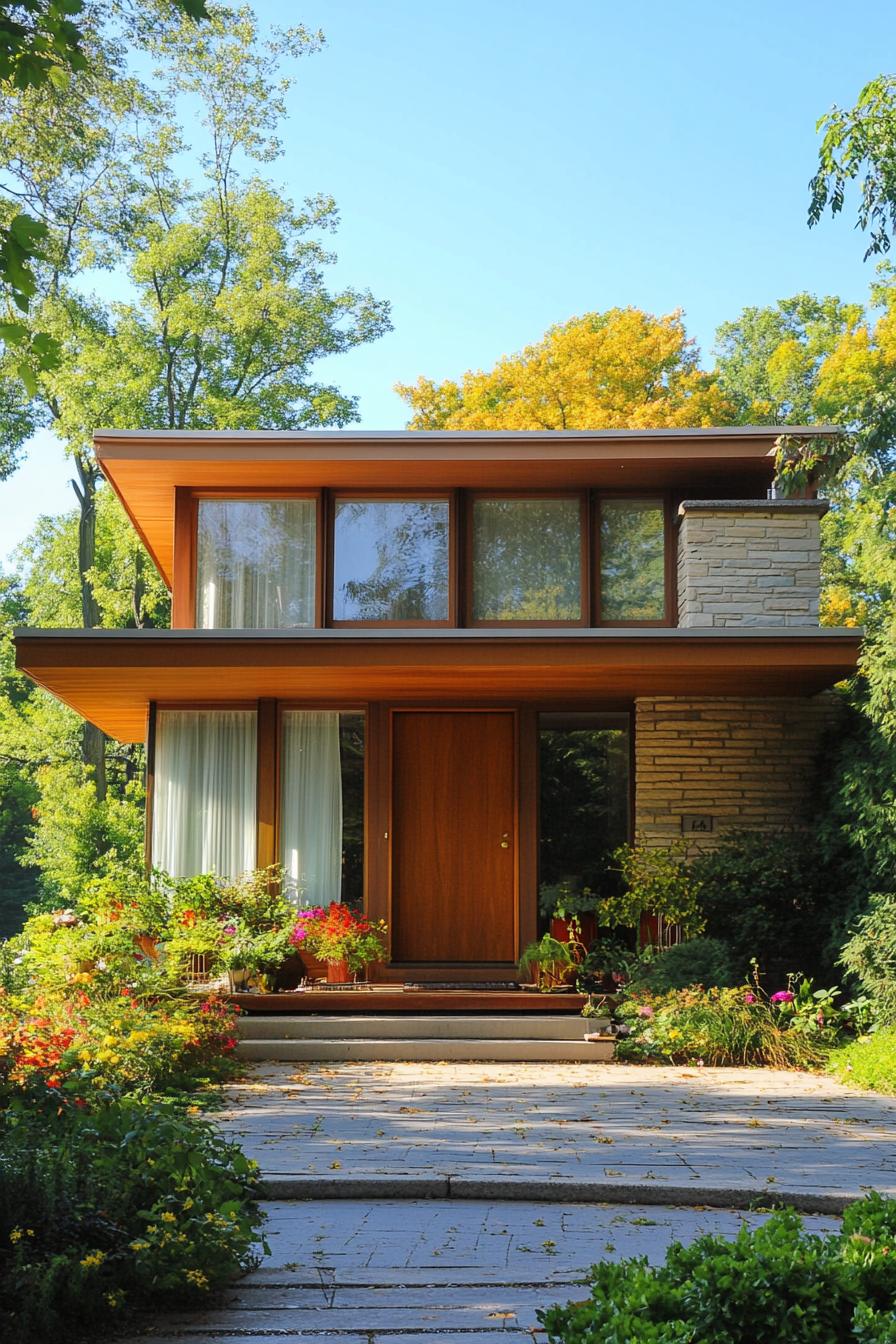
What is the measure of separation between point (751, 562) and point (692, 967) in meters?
3.99

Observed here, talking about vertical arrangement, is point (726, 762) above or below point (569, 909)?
above

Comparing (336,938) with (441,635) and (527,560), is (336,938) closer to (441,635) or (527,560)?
(441,635)

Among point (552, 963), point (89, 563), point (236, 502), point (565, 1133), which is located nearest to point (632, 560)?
point (236, 502)

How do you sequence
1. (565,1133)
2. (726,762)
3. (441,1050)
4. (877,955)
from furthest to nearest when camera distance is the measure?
(726,762)
(441,1050)
(877,955)
(565,1133)

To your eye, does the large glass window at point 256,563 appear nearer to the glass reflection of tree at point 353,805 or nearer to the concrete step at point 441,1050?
the glass reflection of tree at point 353,805

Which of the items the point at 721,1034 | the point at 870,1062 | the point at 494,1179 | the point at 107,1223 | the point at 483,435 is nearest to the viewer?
the point at 107,1223

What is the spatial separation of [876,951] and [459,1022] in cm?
336

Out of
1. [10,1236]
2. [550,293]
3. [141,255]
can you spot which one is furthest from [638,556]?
[550,293]

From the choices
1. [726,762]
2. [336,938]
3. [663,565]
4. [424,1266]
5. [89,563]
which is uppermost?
[89,563]

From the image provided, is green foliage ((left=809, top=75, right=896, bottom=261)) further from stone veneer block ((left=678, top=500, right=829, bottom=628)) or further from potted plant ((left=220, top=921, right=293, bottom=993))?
potted plant ((left=220, top=921, right=293, bottom=993))

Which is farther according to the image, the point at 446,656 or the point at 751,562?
the point at 751,562

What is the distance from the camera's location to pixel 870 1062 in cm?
943

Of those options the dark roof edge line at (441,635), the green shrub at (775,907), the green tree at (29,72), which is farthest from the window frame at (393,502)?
the green tree at (29,72)

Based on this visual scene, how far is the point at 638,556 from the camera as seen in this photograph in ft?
45.8
